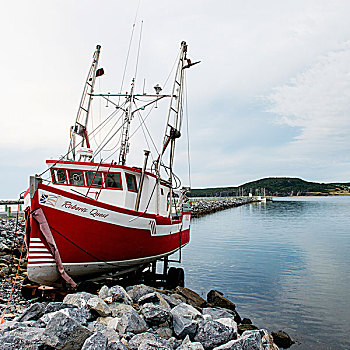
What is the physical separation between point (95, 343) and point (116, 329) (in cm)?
131

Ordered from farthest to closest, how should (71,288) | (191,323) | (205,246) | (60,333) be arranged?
(205,246), (71,288), (191,323), (60,333)

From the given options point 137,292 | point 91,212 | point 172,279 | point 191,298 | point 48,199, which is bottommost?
point 172,279

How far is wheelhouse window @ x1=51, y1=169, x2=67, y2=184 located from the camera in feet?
37.2

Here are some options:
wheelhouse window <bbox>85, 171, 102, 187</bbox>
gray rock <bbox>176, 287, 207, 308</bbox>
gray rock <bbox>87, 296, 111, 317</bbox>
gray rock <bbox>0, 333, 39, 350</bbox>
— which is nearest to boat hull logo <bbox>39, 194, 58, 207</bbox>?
wheelhouse window <bbox>85, 171, 102, 187</bbox>

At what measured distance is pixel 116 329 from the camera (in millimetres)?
6238

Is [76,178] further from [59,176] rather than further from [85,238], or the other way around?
[85,238]

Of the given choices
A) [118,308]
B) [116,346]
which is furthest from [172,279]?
[116,346]

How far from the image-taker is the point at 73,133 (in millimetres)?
13492

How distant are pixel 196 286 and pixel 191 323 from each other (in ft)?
29.7

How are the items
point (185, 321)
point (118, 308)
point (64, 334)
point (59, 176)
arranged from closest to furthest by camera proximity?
point (64, 334) < point (185, 321) < point (118, 308) < point (59, 176)

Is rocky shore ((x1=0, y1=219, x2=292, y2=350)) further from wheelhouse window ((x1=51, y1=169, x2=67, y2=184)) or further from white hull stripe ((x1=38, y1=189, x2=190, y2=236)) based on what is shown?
wheelhouse window ((x1=51, y1=169, x2=67, y2=184))

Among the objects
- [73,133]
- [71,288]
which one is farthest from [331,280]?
[73,133]

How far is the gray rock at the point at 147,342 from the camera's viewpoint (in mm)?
5316

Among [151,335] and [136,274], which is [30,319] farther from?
[136,274]
